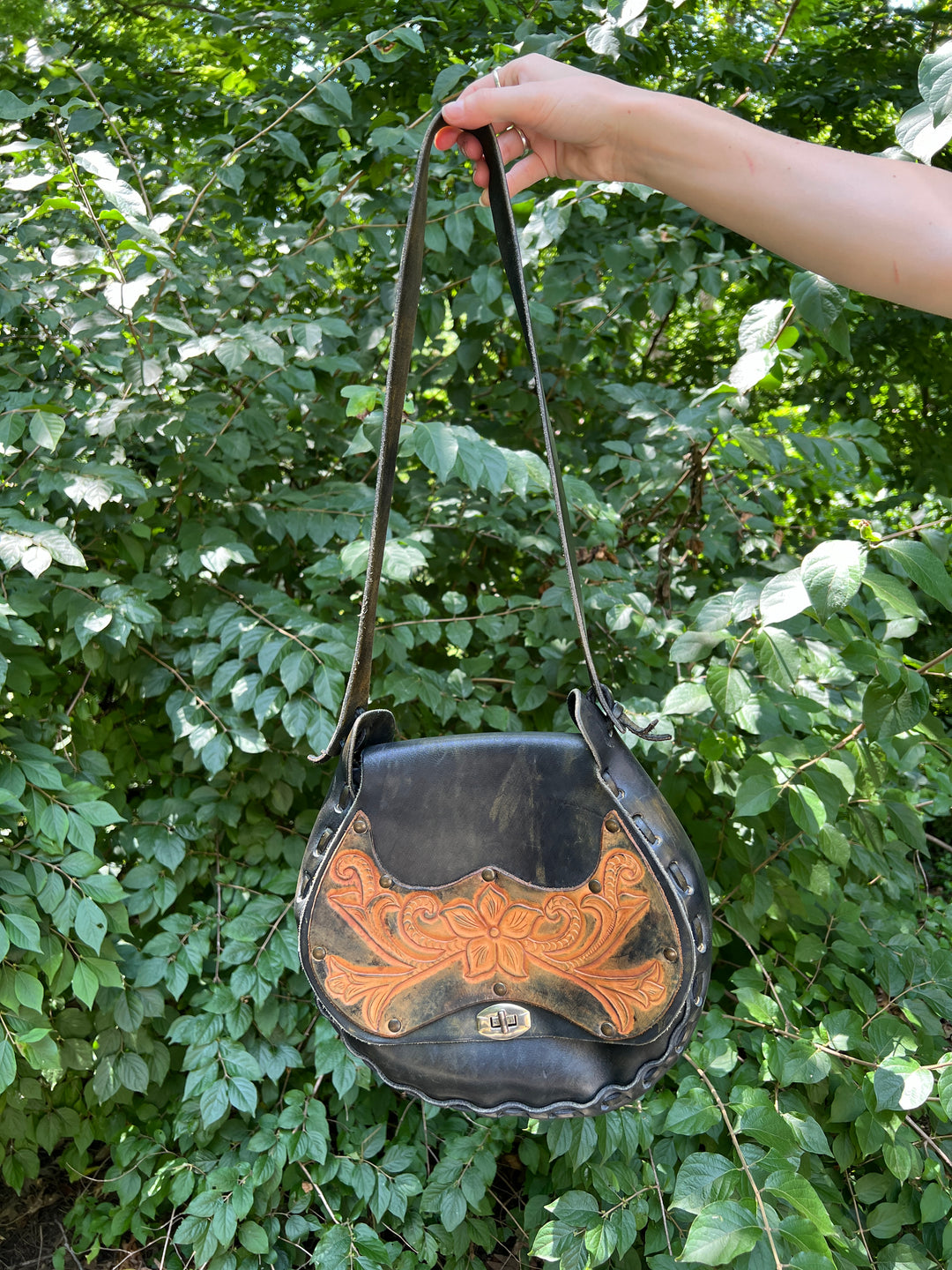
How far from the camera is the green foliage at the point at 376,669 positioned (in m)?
1.50

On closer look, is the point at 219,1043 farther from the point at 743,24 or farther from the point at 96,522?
the point at 743,24

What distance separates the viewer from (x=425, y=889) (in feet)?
3.28

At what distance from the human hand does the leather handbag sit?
0.17ft

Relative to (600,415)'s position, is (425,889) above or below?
above

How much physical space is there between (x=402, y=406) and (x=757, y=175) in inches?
18.0

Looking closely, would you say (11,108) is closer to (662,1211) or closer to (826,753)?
(826,753)

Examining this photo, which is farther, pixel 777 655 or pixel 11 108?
pixel 11 108

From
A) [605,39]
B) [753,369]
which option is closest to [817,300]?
[753,369]

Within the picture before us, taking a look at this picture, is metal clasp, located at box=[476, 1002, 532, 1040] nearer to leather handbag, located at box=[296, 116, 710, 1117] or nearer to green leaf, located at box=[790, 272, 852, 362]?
leather handbag, located at box=[296, 116, 710, 1117]

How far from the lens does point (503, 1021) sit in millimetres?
967

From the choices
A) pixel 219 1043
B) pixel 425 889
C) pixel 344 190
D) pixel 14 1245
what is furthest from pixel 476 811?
pixel 14 1245

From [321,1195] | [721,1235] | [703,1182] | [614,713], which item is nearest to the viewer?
[614,713]

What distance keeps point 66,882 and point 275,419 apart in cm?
110

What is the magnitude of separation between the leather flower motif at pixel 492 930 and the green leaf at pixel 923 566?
26.9 inches
